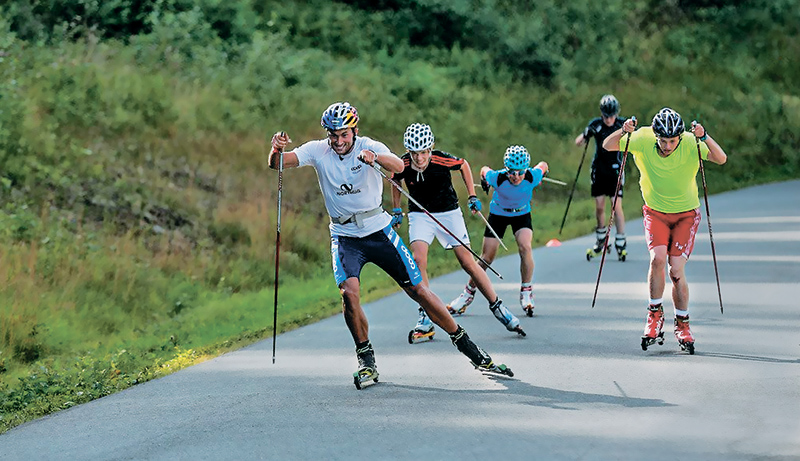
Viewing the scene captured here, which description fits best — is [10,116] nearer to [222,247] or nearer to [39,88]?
[39,88]

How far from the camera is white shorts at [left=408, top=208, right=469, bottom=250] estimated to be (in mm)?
13008

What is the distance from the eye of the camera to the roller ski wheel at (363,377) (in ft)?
34.5

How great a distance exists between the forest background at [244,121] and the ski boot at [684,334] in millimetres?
4013

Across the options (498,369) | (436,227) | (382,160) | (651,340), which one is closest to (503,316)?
(436,227)

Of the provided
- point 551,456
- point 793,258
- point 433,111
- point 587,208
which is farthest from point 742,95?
point 551,456

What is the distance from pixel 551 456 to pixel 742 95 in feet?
107

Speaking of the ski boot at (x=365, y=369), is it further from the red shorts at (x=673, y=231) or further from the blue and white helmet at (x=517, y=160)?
the blue and white helmet at (x=517, y=160)

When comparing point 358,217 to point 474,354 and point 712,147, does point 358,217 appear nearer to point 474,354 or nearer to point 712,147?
point 474,354

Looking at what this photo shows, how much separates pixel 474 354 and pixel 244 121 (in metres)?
14.8

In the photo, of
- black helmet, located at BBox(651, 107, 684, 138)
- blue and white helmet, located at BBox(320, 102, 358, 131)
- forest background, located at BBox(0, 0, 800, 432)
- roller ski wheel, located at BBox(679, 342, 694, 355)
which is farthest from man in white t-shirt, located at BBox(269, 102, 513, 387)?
black helmet, located at BBox(651, 107, 684, 138)

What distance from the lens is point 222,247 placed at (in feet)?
61.7

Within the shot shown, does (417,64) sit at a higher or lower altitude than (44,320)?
higher

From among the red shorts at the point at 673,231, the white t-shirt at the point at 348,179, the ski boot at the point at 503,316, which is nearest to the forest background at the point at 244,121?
the white t-shirt at the point at 348,179

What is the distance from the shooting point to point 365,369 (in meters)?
10.6
